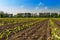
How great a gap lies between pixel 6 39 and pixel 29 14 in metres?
120

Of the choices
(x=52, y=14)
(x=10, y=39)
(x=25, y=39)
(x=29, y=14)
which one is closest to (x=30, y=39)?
(x=25, y=39)

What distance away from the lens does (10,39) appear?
12492mm

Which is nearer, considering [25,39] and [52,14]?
[25,39]

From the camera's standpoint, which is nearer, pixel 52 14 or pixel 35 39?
pixel 35 39

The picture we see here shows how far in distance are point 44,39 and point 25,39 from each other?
50.6 inches

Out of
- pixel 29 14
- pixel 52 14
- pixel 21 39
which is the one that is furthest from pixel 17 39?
pixel 52 14

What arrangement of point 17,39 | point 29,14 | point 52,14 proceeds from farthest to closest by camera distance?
point 52,14
point 29,14
point 17,39

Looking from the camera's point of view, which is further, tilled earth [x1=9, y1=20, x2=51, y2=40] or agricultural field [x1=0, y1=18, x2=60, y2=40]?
agricultural field [x1=0, y1=18, x2=60, y2=40]

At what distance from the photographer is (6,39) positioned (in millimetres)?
12750

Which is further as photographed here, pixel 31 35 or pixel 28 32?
pixel 28 32

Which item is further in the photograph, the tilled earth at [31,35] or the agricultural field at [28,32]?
the agricultural field at [28,32]

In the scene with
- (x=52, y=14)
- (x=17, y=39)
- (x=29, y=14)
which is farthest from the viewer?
(x=52, y=14)

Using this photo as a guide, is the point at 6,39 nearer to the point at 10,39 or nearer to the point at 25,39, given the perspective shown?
the point at 10,39

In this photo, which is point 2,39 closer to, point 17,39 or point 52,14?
point 17,39
